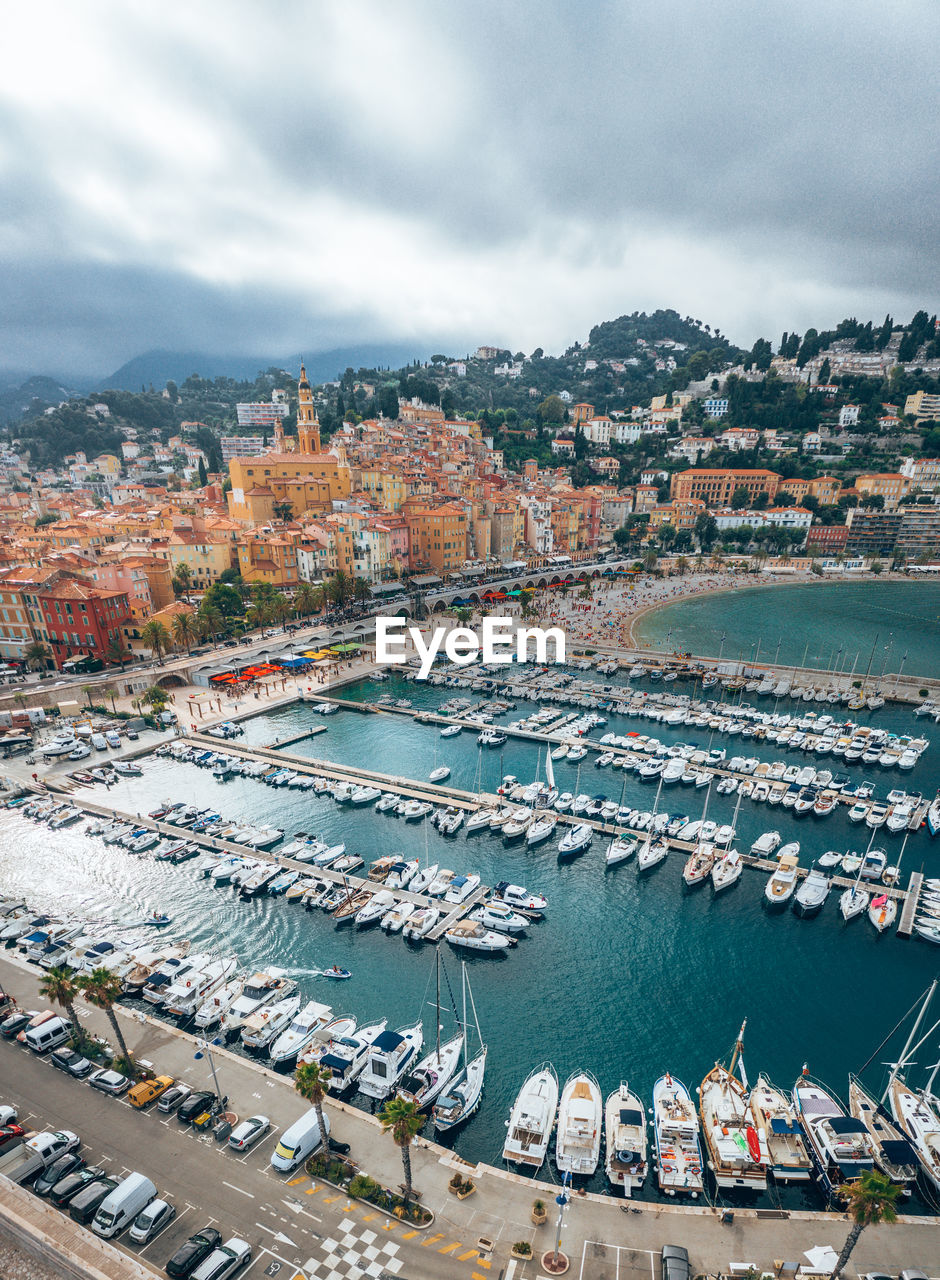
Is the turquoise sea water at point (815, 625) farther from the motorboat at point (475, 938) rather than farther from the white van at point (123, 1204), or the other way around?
the white van at point (123, 1204)

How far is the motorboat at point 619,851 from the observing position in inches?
1577

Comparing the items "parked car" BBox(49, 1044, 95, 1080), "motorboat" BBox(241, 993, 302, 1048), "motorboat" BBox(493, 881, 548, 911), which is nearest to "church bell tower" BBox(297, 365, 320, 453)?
"motorboat" BBox(493, 881, 548, 911)

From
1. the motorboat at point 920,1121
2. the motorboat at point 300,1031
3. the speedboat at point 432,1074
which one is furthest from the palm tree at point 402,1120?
the motorboat at point 920,1121

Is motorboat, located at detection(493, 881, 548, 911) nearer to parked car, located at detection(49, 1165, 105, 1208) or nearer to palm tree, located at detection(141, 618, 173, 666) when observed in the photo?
parked car, located at detection(49, 1165, 105, 1208)

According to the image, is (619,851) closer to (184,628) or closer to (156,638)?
(156,638)

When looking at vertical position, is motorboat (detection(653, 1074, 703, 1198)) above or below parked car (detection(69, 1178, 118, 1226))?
below

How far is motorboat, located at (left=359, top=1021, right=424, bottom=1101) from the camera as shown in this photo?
24203mm

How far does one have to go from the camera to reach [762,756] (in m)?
54.5

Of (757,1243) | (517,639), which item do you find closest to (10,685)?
(517,639)

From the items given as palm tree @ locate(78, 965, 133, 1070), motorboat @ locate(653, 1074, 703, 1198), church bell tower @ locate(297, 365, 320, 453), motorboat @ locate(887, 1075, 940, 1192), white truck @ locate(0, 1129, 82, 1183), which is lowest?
motorboat @ locate(887, 1075, 940, 1192)

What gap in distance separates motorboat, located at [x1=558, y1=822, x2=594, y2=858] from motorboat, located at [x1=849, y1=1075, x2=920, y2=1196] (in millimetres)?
18936

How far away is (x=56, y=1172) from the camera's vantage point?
19750 millimetres

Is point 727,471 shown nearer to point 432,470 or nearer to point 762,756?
point 432,470

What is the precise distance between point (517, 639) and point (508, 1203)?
2615 inches
